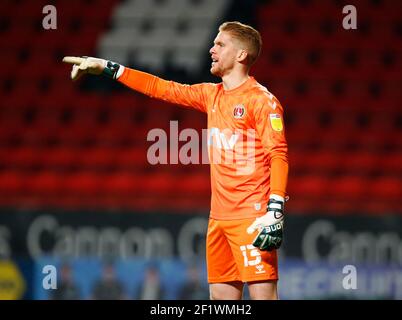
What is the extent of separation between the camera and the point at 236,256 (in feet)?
15.3

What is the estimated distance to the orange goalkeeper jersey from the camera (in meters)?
4.56

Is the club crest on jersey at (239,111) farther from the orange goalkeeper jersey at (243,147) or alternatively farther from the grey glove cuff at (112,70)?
the grey glove cuff at (112,70)

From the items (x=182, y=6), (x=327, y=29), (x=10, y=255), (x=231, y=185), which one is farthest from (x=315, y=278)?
(x=182, y=6)

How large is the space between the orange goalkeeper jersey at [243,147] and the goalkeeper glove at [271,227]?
14cm

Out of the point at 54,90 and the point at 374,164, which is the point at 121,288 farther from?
the point at 54,90

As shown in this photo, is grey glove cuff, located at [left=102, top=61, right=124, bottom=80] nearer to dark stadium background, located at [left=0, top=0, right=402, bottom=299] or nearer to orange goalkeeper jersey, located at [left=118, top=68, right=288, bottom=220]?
orange goalkeeper jersey, located at [left=118, top=68, right=288, bottom=220]

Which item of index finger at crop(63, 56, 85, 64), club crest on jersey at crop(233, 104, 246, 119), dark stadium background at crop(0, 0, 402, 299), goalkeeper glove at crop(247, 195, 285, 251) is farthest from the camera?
dark stadium background at crop(0, 0, 402, 299)

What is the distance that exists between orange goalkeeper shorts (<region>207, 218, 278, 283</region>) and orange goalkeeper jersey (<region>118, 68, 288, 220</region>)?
6 cm

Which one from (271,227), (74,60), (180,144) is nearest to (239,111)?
(271,227)

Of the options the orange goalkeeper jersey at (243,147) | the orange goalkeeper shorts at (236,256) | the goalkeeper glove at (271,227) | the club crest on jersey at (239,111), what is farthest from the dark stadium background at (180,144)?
the goalkeeper glove at (271,227)

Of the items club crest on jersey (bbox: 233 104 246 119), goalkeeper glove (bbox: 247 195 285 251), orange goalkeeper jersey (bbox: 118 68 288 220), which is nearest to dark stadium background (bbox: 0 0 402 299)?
orange goalkeeper jersey (bbox: 118 68 288 220)

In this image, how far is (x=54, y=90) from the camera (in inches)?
437

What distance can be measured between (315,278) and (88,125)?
152 inches

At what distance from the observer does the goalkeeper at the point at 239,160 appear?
4555mm
